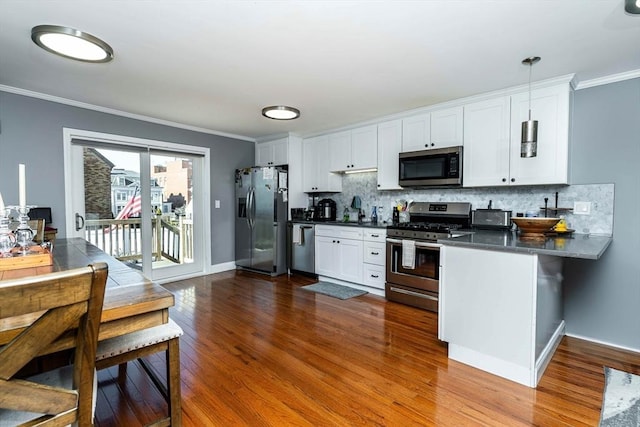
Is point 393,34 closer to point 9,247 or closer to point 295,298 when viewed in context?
point 9,247

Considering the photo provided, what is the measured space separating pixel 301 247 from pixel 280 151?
5.14 feet

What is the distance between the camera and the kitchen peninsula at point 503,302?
1.97 metres

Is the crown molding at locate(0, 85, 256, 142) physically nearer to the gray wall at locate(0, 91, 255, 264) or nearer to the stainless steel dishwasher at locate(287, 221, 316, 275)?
the gray wall at locate(0, 91, 255, 264)

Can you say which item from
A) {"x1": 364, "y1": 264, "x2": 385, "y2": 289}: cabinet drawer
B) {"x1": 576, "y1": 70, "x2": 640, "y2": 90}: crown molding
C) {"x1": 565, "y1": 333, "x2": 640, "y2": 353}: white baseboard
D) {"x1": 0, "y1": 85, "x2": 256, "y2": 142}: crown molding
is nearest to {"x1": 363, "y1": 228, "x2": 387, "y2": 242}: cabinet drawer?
{"x1": 364, "y1": 264, "x2": 385, "y2": 289}: cabinet drawer

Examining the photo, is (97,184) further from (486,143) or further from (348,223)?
(486,143)

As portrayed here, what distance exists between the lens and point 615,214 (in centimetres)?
265

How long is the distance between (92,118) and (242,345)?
10.5 feet

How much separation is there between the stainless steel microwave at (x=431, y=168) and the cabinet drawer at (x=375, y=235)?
61cm

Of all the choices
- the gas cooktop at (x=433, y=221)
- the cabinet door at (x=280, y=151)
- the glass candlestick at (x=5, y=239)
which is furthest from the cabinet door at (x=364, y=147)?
the glass candlestick at (x=5, y=239)

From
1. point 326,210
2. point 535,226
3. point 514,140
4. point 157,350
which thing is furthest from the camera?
point 326,210

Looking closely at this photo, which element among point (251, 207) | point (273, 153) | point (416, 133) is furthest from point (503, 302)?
point (273, 153)

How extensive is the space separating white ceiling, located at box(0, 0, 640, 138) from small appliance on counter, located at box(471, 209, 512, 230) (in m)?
1.23

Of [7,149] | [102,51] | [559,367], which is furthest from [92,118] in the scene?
[559,367]

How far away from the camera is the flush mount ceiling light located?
1683 millimetres
